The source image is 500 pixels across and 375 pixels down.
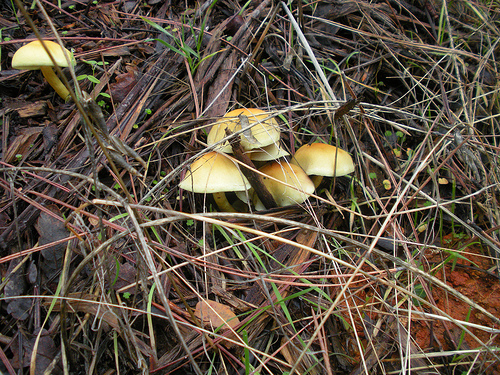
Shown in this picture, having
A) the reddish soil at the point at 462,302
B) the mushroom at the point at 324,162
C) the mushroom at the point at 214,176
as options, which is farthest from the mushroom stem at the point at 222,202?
the reddish soil at the point at 462,302

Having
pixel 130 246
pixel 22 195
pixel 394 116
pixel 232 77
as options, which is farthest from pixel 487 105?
pixel 22 195

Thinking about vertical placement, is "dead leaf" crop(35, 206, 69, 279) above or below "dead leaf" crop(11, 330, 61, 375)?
above

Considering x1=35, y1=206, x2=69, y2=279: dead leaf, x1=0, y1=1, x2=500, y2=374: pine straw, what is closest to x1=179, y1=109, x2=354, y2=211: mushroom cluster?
x1=0, y1=1, x2=500, y2=374: pine straw

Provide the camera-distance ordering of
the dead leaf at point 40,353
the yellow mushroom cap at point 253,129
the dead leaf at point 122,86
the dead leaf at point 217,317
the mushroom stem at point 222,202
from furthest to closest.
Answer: the dead leaf at point 122,86
the mushroom stem at point 222,202
the yellow mushroom cap at point 253,129
the dead leaf at point 217,317
the dead leaf at point 40,353

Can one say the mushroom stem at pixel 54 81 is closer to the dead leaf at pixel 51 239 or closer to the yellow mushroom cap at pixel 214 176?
the dead leaf at pixel 51 239

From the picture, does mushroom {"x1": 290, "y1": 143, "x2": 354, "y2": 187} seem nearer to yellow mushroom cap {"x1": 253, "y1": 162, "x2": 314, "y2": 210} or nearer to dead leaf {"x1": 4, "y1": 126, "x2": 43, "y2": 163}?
yellow mushroom cap {"x1": 253, "y1": 162, "x2": 314, "y2": 210}

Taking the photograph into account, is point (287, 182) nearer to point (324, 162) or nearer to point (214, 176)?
point (324, 162)
